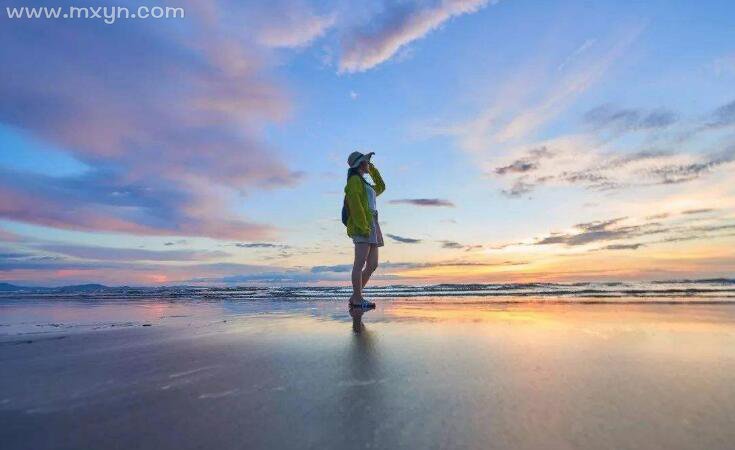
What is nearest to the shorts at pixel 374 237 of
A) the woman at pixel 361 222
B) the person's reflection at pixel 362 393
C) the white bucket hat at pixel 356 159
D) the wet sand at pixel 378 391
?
the woman at pixel 361 222

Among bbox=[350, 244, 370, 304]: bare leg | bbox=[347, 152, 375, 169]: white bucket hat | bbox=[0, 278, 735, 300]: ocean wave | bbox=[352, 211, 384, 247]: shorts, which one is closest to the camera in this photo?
bbox=[350, 244, 370, 304]: bare leg

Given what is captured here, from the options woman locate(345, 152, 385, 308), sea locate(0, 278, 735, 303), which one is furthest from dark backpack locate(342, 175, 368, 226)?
sea locate(0, 278, 735, 303)

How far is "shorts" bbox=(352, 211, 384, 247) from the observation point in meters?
6.89

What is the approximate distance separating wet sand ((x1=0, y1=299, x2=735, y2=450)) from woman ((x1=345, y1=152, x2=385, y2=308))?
302cm

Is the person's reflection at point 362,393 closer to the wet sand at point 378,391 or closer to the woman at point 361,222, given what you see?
the wet sand at point 378,391

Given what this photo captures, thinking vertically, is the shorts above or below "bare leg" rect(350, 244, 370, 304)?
above

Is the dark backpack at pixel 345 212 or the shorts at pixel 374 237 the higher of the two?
the dark backpack at pixel 345 212

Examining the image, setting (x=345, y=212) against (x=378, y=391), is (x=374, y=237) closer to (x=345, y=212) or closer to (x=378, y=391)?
(x=345, y=212)

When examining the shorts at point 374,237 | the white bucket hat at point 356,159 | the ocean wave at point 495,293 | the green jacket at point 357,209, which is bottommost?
the ocean wave at point 495,293

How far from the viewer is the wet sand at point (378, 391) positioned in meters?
1.40

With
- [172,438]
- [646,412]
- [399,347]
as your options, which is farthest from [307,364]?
[646,412]

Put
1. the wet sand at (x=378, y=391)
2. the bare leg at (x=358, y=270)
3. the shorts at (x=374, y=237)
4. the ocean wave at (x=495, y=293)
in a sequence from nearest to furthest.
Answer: the wet sand at (x=378, y=391) < the bare leg at (x=358, y=270) < the shorts at (x=374, y=237) < the ocean wave at (x=495, y=293)

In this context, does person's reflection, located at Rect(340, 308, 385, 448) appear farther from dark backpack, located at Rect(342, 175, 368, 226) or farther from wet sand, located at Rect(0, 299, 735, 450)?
dark backpack, located at Rect(342, 175, 368, 226)

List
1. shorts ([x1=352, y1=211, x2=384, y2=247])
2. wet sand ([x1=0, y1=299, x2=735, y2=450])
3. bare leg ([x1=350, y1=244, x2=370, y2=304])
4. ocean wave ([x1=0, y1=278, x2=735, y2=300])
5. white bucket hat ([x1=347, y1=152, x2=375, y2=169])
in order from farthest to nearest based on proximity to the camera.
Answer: ocean wave ([x1=0, y1=278, x2=735, y2=300]) → white bucket hat ([x1=347, y1=152, x2=375, y2=169]) → shorts ([x1=352, y1=211, x2=384, y2=247]) → bare leg ([x1=350, y1=244, x2=370, y2=304]) → wet sand ([x1=0, y1=299, x2=735, y2=450])
